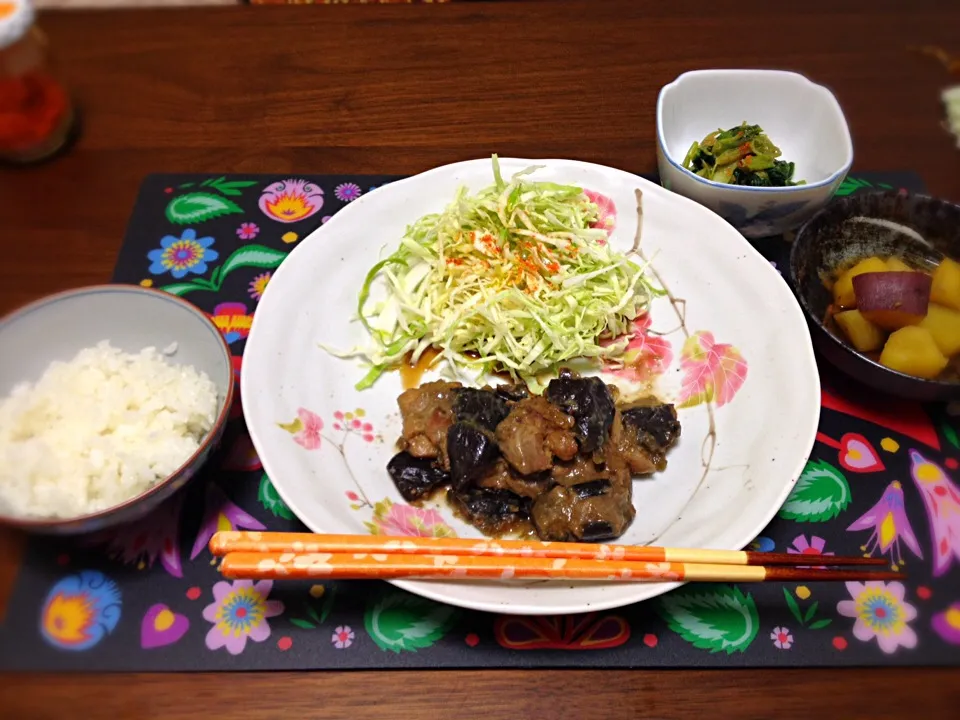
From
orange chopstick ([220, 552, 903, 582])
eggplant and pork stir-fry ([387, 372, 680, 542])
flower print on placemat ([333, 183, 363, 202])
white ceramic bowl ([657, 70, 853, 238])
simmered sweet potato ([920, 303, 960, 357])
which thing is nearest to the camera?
orange chopstick ([220, 552, 903, 582])

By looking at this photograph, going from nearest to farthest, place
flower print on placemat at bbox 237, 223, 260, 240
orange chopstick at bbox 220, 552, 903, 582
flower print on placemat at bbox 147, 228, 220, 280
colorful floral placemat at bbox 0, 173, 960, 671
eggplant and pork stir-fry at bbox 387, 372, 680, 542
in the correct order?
orange chopstick at bbox 220, 552, 903, 582 → colorful floral placemat at bbox 0, 173, 960, 671 → eggplant and pork stir-fry at bbox 387, 372, 680, 542 → flower print on placemat at bbox 147, 228, 220, 280 → flower print on placemat at bbox 237, 223, 260, 240

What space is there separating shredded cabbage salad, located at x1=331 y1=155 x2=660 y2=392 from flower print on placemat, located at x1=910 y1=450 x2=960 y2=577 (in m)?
1.02

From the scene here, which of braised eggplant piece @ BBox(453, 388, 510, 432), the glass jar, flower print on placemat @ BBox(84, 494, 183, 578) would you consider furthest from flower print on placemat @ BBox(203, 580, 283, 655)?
the glass jar

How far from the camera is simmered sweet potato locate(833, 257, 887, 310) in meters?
2.17

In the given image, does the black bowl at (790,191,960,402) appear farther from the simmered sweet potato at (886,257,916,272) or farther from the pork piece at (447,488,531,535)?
the pork piece at (447,488,531,535)

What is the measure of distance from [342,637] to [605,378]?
120 cm

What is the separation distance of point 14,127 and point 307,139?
118 centimetres

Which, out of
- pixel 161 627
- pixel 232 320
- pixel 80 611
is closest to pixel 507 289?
pixel 232 320

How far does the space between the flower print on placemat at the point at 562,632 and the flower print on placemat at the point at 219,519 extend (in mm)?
779

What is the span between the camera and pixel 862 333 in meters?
2.10

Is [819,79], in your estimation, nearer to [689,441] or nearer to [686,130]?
[686,130]

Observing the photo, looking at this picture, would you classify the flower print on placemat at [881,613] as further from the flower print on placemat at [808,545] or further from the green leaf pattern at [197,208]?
the green leaf pattern at [197,208]

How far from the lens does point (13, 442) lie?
1.82 m

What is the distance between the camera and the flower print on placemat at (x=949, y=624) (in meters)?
1.73
